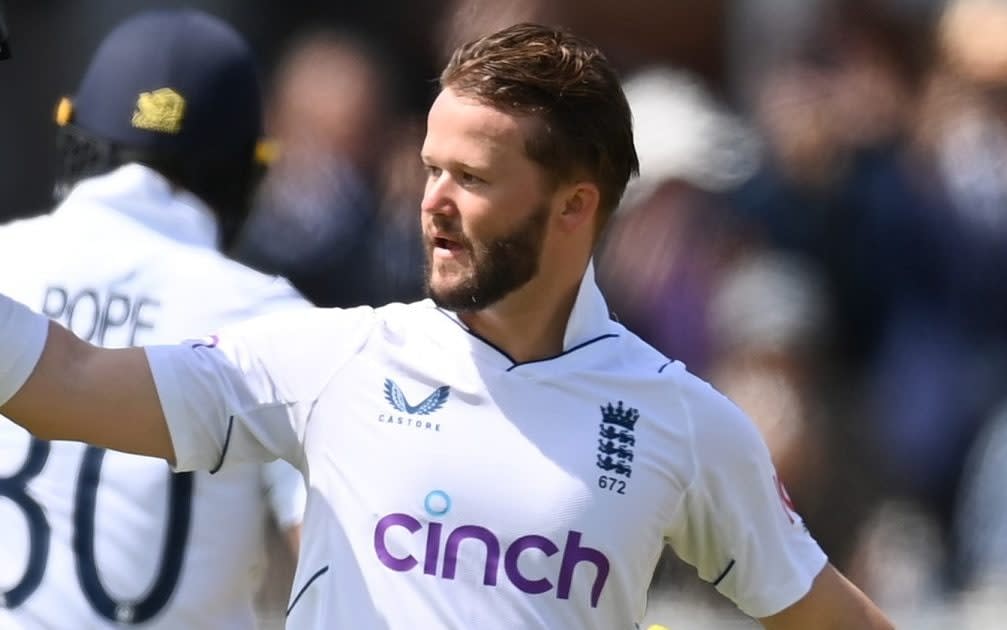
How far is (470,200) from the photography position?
2.51 m

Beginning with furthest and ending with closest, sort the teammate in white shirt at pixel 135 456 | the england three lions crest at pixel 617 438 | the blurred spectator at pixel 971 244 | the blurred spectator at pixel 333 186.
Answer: the blurred spectator at pixel 333 186 → the blurred spectator at pixel 971 244 → the teammate in white shirt at pixel 135 456 → the england three lions crest at pixel 617 438

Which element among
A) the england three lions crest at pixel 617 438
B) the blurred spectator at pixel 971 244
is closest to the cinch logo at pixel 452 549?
the england three lions crest at pixel 617 438

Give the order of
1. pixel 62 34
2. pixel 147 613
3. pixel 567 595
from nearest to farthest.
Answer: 1. pixel 567 595
2. pixel 147 613
3. pixel 62 34

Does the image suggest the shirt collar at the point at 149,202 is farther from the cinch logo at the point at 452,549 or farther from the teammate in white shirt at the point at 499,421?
the cinch logo at the point at 452,549

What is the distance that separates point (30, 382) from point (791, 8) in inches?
122

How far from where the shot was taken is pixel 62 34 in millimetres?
5246

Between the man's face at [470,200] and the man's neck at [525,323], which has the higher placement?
the man's face at [470,200]

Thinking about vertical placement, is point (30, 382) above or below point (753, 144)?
below

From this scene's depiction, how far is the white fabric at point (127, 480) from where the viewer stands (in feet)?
9.97

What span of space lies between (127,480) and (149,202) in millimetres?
498

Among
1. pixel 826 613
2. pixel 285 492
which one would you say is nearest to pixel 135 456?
pixel 285 492

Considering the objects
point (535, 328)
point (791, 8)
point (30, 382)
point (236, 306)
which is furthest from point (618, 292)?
point (30, 382)

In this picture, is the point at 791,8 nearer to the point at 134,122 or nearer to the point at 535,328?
the point at 134,122

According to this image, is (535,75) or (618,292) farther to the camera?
(618,292)
